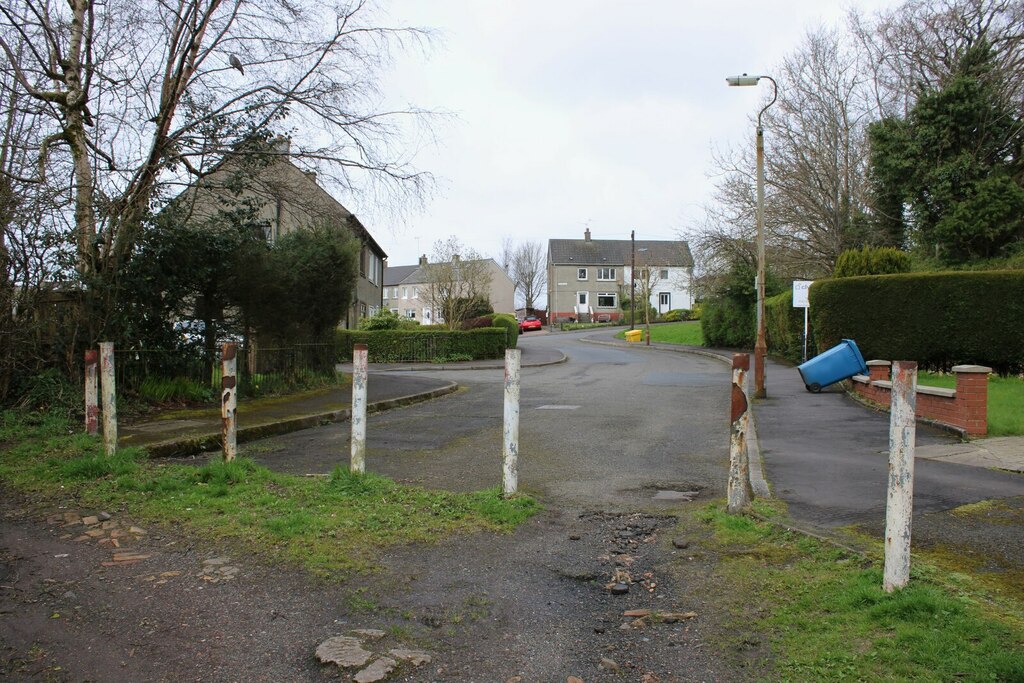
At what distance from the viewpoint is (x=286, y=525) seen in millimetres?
5430

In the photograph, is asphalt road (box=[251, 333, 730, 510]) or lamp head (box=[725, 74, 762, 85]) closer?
asphalt road (box=[251, 333, 730, 510])

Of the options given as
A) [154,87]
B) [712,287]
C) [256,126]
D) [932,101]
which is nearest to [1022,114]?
[932,101]

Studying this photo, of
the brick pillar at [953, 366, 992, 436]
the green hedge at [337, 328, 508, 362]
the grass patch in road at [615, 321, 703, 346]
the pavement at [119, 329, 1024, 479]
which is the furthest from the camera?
the grass patch in road at [615, 321, 703, 346]

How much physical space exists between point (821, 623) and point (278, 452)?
7.14 meters

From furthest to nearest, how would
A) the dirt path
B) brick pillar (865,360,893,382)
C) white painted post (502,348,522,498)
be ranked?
1. brick pillar (865,360,893,382)
2. white painted post (502,348,522,498)
3. the dirt path

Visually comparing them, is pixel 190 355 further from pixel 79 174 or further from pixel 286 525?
pixel 286 525

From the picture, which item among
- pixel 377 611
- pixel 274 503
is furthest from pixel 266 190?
pixel 377 611

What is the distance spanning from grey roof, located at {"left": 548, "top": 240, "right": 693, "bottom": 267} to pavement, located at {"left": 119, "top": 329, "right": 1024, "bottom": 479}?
66828mm

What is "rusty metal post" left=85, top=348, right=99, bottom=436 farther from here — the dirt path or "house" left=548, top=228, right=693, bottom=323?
"house" left=548, top=228, right=693, bottom=323

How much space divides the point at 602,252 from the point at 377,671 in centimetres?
8538

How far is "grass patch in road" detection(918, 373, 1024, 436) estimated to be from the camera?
1062 centimetres

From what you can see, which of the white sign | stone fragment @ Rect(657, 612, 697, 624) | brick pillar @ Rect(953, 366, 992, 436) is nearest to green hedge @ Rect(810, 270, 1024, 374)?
the white sign

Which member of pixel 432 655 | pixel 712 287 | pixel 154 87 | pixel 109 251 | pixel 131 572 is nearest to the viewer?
pixel 432 655

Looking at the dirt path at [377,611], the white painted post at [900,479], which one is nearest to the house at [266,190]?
the dirt path at [377,611]
